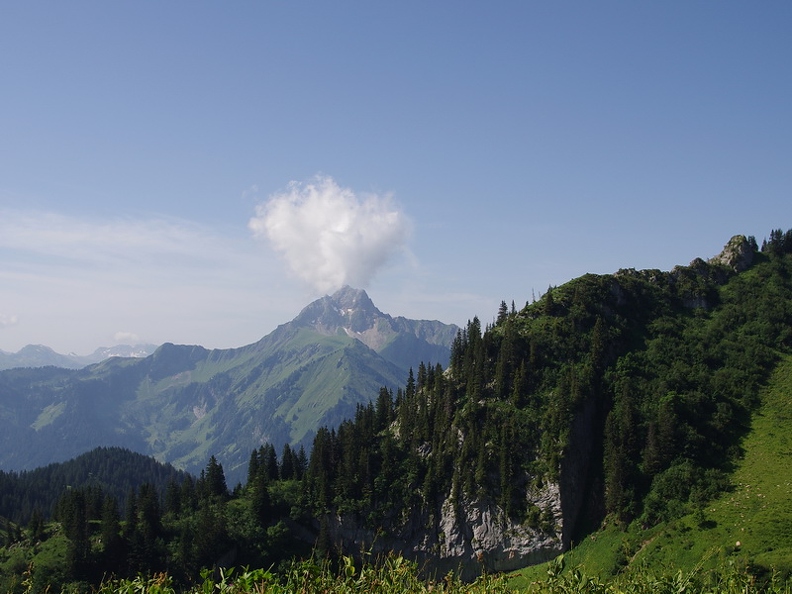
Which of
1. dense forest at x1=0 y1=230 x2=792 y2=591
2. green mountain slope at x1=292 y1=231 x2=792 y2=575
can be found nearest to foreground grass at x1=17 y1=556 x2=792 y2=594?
dense forest at x1=0 y1=230 x2=792 y2=591

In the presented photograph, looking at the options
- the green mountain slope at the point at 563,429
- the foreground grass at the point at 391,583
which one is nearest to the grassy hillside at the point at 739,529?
the green mountain slope at the point at 563,429

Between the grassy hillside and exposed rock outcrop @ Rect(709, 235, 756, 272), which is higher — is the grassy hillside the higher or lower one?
the lower one

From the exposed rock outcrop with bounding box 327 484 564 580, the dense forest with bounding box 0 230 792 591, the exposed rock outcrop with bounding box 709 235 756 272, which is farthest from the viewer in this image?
the exposed rock outcrop with bounding box 709 235 756 272

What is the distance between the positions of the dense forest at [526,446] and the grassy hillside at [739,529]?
9.58 ft

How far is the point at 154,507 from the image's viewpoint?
116 meters

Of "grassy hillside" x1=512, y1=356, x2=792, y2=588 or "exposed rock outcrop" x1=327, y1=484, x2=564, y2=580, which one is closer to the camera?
"grassy hillside" x1=512, y1=356, x2=792, y2=588

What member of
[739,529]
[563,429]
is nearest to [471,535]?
[563,429]

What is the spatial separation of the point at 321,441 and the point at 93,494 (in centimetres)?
5281

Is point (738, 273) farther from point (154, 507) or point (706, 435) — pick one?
point (154, 507)

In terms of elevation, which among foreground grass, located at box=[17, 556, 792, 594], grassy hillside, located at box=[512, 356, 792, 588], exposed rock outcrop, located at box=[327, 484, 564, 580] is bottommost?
exposed rock outcrop, located at box=[327, 484, 564, 580]

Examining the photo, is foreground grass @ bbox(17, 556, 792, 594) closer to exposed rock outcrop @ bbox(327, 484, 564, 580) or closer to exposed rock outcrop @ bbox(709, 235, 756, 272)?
exposed rock outcrop @ bbox(327, 484, 564, 580)

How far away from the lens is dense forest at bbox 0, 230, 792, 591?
357 feet

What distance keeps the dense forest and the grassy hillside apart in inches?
115

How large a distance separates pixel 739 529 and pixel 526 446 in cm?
4378
